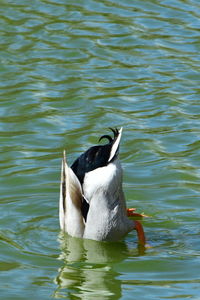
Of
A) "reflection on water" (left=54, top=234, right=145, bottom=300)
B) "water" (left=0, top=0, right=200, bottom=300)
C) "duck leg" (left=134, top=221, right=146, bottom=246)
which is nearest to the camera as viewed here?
"reflection on water" (left=54, top=234, right=145, bottom=300)

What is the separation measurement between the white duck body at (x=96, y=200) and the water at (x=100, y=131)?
0.46ft

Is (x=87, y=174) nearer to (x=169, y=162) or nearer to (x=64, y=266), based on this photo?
(x=64, y=266)

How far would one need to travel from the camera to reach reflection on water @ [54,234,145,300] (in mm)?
5672

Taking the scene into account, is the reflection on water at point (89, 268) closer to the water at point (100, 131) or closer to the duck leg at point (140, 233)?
the water at point (100, 131)

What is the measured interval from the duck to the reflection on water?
7cm

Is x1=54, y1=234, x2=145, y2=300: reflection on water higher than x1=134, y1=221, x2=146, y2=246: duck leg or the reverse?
the reverse

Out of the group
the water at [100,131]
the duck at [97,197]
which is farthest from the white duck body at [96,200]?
the water at [100,131]

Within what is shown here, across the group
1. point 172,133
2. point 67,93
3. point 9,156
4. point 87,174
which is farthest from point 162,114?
point 87,174

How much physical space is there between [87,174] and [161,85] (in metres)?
4.01

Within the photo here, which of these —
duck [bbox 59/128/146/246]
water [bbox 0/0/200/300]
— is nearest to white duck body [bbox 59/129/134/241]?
duck [bbox 59/128/146/246]

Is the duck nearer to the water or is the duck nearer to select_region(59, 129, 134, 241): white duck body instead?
select_region(59, 129, 134, 241): white duck body

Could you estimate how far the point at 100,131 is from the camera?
8.80 metres

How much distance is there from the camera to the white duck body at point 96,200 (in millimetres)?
6055

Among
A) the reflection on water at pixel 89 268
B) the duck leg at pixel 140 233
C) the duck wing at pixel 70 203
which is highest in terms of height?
the duck wing at pixel 70 203
